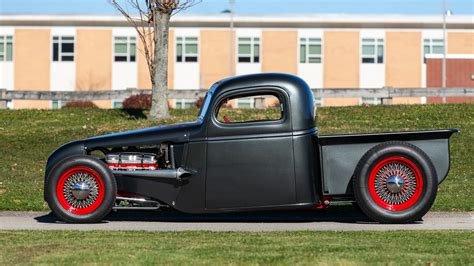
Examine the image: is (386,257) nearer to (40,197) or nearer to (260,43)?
(40,197)

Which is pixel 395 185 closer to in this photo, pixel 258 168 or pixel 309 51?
pixel 258 168

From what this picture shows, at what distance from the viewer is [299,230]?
1262 centimetres

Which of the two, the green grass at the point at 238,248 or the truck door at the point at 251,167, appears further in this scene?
the truck door at the point at 251,167

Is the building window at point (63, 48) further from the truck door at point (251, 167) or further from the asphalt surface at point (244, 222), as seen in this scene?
the truck door at point (251, 167)

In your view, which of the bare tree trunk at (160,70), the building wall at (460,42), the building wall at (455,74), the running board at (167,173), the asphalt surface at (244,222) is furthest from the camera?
the building wall at (460,42)

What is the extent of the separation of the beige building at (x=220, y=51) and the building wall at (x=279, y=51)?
54mm

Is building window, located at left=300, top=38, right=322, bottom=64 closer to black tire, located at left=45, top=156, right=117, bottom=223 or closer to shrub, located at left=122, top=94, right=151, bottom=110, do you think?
shrub, located at left=122, top=94, right=151, bottom=110

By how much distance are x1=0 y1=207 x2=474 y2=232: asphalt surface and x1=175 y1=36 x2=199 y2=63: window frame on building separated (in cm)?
4417

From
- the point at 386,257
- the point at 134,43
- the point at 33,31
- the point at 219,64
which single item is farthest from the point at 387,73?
the point at 386,257

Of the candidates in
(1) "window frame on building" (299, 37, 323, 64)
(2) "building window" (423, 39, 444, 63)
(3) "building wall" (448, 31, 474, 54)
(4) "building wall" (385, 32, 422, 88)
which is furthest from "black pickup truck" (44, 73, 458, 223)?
(3) "building wall" (448, 31, 474, 54)

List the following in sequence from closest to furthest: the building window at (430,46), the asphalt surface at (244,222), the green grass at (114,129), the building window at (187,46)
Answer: the asphalt surface at (244,222) → the green grass at (114,129) → the building window at (187,46) → the building window at (430,46)

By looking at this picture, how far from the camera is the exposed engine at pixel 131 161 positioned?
13.5 meters

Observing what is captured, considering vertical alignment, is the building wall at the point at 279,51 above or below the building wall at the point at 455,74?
above

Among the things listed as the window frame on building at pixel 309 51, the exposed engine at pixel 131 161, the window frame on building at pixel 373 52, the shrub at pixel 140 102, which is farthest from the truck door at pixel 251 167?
the window frame on building at pixel 373 52
